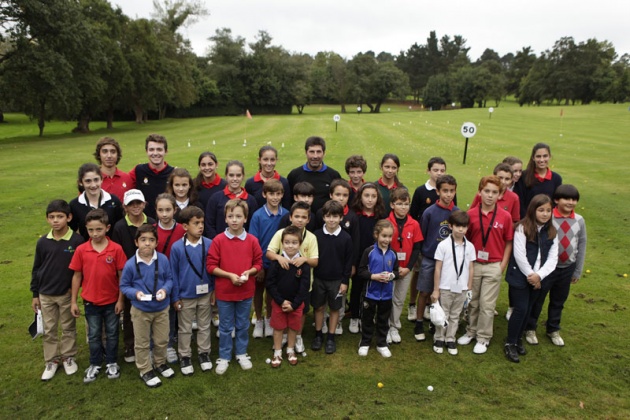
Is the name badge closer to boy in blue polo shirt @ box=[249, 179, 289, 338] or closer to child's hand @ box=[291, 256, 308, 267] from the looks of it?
child's hand @ box=[291, 256, 308, 267]

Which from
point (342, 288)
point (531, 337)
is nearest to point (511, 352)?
point (531, 337)

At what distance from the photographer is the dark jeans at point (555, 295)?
491 centimetres

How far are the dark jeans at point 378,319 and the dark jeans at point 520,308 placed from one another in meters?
1.52

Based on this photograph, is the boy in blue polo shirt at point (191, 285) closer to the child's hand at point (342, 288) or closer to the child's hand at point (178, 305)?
the child's hand at point (178, 305)

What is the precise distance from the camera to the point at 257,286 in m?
5.28

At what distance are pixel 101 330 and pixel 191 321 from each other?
974 mm

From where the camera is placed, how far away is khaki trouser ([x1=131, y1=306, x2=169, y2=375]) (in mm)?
4227

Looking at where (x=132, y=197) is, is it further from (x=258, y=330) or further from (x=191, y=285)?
(x=258, y=330)

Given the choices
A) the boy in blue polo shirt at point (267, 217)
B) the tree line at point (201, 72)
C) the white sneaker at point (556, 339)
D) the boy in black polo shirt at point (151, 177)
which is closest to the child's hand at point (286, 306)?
the boy in blue polo shirt at point (267, 217)

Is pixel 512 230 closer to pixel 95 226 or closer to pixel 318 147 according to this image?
pixel 318 147

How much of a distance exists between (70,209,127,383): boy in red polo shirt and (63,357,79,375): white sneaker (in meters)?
0.17

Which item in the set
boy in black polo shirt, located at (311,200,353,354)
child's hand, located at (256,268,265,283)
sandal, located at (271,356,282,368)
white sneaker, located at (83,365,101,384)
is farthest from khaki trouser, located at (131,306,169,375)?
boy in black polo shirt, located at (311,200,353,354)

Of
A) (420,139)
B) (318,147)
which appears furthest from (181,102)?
(318,147)

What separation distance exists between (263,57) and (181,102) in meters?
22.6
